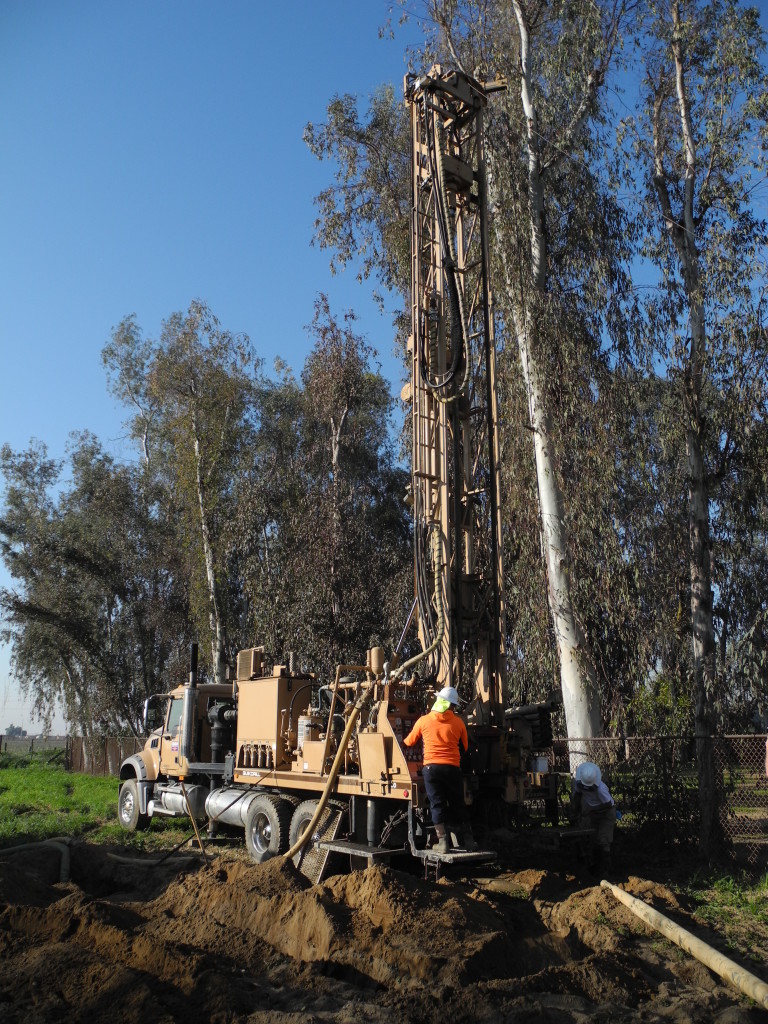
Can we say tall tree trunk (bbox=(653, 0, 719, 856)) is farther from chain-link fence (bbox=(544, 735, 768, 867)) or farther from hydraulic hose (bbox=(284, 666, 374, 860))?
hydraulic hose (bbox=(284, 666, 374, 860))

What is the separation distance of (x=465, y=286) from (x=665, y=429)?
5.28 metres

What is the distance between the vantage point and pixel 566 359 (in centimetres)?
1486

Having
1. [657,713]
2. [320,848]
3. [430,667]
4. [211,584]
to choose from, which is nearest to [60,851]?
[320,848]

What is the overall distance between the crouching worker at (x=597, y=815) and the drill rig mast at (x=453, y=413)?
4.12 feet

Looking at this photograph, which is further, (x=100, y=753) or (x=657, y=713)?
(x=100, y=753)

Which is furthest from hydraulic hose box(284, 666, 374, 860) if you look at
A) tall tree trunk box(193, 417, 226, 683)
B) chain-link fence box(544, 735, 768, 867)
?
tall tree trunk box(193, 417, 226, 683)

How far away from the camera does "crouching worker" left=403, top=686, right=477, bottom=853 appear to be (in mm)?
8422

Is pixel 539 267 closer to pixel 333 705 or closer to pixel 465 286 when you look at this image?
pixel 465 286

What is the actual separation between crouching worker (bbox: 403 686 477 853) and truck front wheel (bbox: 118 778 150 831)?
892 cm

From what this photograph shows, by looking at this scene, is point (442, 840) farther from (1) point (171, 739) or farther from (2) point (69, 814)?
(2) point (69, 814)

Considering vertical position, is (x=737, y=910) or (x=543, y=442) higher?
Answer: (x=543, y=442)

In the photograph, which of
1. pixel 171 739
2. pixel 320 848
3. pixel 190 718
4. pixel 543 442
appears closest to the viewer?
pixel 320 848

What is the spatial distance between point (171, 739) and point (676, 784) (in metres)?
8.61

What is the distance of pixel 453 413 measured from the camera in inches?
434
